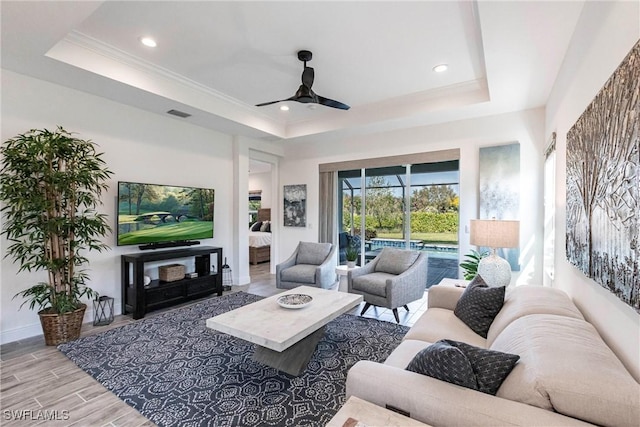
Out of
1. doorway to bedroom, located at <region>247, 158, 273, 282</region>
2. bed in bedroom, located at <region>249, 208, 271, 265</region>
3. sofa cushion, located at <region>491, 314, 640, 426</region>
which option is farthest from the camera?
bed in bedroom, located at <region>249, 208, 271, 265</region>

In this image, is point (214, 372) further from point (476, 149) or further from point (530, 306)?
point (476, 149)

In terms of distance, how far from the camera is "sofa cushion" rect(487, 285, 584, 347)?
1.79 meters

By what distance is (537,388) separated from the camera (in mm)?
1071

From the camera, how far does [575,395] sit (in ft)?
3.29

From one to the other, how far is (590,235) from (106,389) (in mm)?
3375

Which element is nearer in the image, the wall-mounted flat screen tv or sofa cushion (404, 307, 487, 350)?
sofa cushion (404, 307, 487, 350)

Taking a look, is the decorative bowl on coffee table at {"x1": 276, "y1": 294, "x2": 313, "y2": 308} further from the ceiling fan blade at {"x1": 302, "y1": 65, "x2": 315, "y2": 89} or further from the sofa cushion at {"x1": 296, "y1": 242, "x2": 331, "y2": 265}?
the ceiling fan blade at {"x1": 302, "y1": 65, "x2": 315, "y2": 89}

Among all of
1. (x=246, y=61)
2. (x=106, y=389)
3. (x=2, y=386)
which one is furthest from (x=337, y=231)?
Answer: (x=2, y=386)

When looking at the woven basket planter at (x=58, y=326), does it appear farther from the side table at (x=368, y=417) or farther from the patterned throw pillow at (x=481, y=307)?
the patterned throw pillow at (x=481, y=307)

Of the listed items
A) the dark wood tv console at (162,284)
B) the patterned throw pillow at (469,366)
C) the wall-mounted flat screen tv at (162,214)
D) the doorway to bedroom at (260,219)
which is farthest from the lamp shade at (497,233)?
the doorway to bedroom at (260,219)

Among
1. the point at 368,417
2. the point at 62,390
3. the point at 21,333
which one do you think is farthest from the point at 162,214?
the point at 368,417

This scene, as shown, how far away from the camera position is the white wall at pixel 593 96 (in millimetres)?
1293

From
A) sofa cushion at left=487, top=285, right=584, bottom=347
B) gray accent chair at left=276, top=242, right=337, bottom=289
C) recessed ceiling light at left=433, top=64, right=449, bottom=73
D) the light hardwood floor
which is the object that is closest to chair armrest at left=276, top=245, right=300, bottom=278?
gray accent chair at left=276, top=242, right=337, bottom=289

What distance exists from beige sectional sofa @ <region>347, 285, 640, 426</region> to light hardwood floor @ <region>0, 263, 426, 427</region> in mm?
1677
